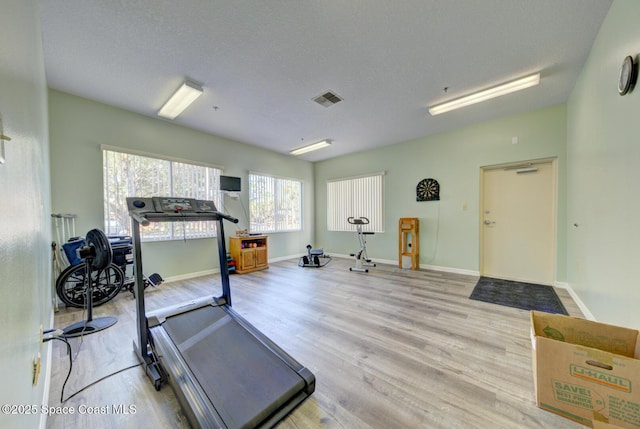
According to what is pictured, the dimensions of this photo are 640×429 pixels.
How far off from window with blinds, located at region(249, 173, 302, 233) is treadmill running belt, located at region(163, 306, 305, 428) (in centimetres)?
356

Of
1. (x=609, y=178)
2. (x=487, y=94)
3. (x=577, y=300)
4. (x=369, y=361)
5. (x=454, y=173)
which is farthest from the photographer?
(x=454, y=173)

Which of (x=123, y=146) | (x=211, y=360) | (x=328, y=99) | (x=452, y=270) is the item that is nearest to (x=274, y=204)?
(x=123, y=146)

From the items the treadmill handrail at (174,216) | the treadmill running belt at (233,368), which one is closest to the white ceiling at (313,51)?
the treadmill handrail at (174,216)

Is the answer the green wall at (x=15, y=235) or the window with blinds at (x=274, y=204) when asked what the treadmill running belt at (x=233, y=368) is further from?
the window with blinds at (x=274, y=204)

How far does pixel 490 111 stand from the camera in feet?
12.6

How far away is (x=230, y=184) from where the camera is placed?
191 inches

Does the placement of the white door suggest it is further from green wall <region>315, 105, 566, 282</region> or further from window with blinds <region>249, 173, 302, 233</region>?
window with blinds <region>249, 173, 302, 233</region>

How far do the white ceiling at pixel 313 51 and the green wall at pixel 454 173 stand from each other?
0.47m

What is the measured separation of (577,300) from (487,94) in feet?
10.0

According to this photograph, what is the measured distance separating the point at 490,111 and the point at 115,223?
6518 millimetres

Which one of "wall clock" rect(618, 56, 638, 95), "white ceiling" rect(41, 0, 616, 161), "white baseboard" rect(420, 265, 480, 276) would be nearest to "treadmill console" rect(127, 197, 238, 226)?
"white ceiling" rect(41, 0, 616, 161)

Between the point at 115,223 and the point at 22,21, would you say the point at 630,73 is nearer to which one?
the point at 22,21

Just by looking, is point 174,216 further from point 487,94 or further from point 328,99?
point 487,94

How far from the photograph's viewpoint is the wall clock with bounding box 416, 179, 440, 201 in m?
4.84
